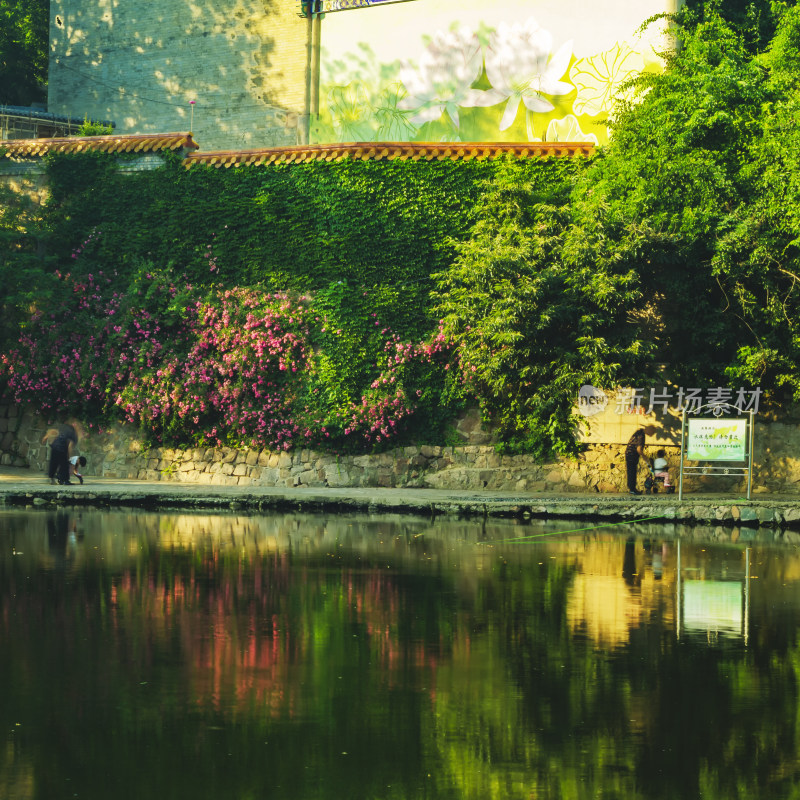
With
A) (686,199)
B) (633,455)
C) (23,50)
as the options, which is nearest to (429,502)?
(633,455)

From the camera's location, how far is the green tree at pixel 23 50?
143 ft

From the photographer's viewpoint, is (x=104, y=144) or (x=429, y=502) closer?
(x=429, y=502)

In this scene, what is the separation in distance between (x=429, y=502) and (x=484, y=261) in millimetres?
5319

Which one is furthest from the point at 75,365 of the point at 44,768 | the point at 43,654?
the point at 44,768

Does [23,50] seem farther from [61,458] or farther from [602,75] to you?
[61,458]

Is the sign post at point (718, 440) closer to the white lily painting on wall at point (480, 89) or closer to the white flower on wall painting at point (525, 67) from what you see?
the white lily painting on wall at point (480, 89)

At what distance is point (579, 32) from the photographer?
31.5m

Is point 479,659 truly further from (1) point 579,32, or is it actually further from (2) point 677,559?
(1) point 579,32

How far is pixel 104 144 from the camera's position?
101ft

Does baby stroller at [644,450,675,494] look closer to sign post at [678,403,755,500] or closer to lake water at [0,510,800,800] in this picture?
sign post at [678,403,755,500]

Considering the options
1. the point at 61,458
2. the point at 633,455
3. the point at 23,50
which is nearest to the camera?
the point at 633,455

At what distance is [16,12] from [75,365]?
20.0 metres

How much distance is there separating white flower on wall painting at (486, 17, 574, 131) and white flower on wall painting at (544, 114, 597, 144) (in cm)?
47

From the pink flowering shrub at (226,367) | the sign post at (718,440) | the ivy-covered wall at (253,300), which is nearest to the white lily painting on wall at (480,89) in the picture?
the ivy-covered wall at (253,300)
